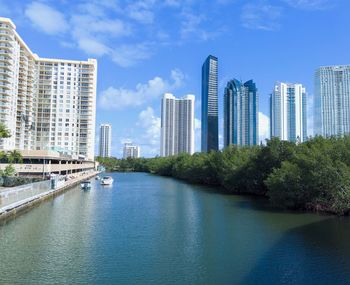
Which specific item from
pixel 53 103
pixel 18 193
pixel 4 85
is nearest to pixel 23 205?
pixel 18 193

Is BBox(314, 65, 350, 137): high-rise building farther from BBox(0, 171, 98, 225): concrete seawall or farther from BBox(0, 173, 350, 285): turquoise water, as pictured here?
BBox(0, 171, 98, 225): concrete seawall

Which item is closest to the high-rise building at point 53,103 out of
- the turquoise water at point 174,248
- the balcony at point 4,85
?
the balcony at point 4,85

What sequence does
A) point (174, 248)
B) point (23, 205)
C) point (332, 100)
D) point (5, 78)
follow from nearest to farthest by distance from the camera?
point (174, 248) → point (23, 205) → point (332, 100) → point (5, 78)

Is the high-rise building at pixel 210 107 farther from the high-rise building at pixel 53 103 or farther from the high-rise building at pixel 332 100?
the high-rise building at pixel 332 100

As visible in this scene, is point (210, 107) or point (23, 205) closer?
point (23, 205)

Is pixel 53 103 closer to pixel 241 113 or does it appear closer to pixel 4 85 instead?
pixel 4 85

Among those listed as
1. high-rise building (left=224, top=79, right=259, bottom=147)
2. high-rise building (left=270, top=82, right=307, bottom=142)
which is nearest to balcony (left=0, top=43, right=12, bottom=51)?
high-rise building (left=270, top=82, right=307, bottom=142)

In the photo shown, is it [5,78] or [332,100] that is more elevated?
[5,78]
